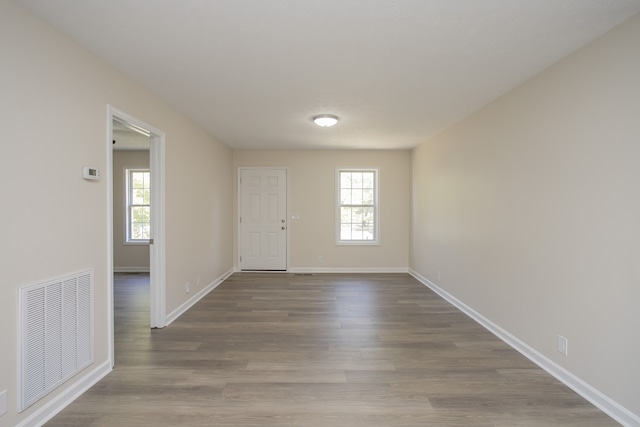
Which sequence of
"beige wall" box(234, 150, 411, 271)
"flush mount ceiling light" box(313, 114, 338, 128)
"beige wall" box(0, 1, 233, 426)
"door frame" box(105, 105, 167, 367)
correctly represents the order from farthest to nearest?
1. "beige wall" box(234, 150, 411, 271)
2. "flush mount ceiling light" box(313, 114, 338, 128)
3. "door frame" box(105, 105, 167, 367)
4. "beige wall" box(0, 1, 233, 426)

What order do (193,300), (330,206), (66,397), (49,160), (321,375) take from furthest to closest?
(330,206) → (193,300) → (321,375) → (66,397) → (49,160)

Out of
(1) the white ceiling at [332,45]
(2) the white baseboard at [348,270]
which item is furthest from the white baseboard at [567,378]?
(2) the white baseboard at [348,270]

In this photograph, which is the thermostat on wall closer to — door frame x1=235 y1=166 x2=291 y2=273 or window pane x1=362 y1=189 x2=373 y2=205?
door frame x1=235 y1=166 x2=291 y2=273

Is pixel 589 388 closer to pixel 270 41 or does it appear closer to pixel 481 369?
pixel 481 369

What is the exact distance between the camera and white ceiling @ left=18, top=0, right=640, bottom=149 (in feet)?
5.71

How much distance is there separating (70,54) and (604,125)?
3581 mm

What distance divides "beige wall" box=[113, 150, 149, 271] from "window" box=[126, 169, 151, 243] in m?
0.09

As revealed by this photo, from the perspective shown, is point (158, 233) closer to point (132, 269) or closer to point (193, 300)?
point (193, 300)

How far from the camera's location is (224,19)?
72.3 inches

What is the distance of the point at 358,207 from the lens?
617cm

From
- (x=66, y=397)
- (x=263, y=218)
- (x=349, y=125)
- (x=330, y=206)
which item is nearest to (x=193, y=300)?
(x=66, y=397)

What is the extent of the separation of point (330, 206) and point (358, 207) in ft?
1.88

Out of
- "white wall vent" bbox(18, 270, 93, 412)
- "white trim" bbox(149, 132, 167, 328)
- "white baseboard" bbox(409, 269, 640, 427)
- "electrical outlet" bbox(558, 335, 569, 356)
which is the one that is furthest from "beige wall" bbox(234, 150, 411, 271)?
"white wall vent" bbox(18, 270, 93, 412)

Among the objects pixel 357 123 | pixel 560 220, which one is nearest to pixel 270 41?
pixel 357 123
